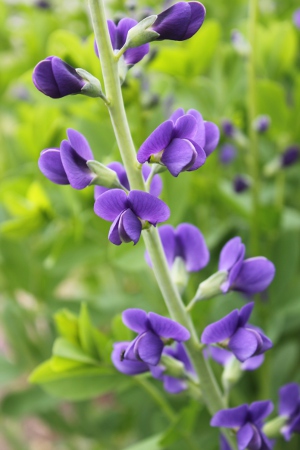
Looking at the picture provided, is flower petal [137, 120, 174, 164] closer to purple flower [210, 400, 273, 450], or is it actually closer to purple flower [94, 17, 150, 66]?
purple flower [94, 17, 150, 66]

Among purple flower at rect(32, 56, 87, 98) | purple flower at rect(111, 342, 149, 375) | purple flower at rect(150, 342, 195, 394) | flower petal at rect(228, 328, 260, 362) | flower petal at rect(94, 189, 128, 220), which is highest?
purple flower at rect(32, 56, 87, 98)

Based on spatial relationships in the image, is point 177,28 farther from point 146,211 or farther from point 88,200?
point 88,200

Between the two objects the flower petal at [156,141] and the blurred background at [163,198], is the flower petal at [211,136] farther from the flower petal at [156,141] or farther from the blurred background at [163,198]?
the blurred background at [163,198]

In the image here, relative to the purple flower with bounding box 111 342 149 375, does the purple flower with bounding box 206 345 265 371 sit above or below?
below

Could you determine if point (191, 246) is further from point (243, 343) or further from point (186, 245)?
point (243, 343)

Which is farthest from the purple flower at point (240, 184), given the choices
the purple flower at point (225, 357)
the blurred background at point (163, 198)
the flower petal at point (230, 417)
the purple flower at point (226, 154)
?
the flower petal at point (230, 417)

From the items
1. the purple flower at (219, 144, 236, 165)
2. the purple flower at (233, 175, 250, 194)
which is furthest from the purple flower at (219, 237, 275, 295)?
the purple flower at (219, 144, 236, 165)

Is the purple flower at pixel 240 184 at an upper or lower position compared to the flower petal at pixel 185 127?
lower
